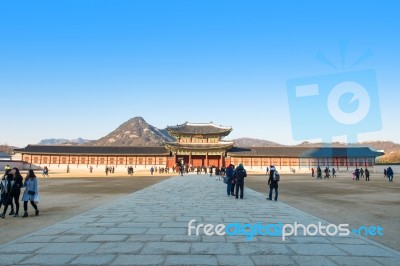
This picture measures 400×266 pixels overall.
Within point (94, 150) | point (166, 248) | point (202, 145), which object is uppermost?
point (202, 145)

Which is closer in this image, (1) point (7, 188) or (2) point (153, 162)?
(1) point (7, 188)

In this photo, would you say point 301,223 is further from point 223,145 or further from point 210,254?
point 223,145

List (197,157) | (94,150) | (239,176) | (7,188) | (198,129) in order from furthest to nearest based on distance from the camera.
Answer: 1. (198,129)
2. (197,157)
3. (94,150)
4. (239,176)
5. (7,188)

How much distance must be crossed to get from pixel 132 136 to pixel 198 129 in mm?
123259

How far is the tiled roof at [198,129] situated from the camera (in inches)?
2176

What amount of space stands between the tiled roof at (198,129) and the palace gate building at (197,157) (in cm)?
46

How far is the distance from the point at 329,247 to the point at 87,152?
2073 inches

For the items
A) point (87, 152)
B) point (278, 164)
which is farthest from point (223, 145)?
point (87, 152)

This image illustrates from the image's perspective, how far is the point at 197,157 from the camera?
5472cm

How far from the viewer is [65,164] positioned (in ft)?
173

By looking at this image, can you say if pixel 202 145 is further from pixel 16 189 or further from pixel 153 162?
pixel 16 189

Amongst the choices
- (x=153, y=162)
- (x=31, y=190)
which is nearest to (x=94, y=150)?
(x=153, y=162)

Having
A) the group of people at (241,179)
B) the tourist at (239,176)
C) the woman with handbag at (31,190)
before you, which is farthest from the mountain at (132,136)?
the woman with handbag at (31,190)

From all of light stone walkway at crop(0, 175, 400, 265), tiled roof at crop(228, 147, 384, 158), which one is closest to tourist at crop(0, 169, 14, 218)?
light stone walkway at crop(0, 175, 400, 265)
